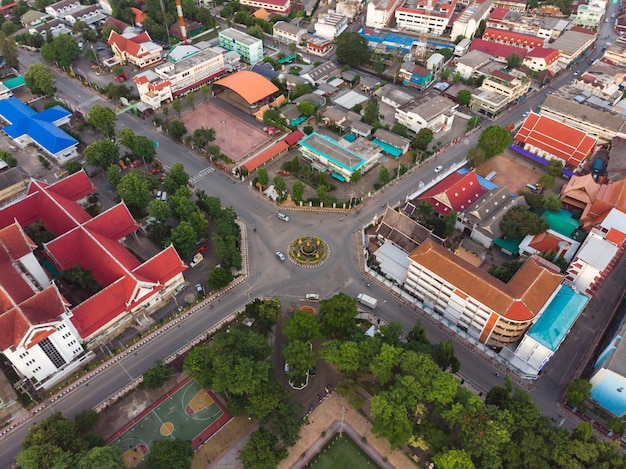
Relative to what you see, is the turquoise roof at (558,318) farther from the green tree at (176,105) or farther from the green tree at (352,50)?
the green tree at (176,105)

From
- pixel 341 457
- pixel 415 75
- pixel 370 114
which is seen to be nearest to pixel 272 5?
pixel 415 75

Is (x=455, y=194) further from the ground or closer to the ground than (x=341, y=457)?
further from the ground

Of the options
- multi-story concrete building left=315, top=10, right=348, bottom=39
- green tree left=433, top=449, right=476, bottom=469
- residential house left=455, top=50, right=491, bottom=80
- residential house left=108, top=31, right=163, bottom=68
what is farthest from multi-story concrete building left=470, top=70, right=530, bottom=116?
residential house left=108, top=31, right=163, bottom=68

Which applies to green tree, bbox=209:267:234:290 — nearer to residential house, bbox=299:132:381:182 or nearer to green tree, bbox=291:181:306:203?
green tree, bbox=291:181:306:203

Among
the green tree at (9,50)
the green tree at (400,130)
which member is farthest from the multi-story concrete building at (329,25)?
the green tree at (9,50)

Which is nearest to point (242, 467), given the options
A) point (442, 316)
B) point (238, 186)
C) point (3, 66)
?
point (442, 316)

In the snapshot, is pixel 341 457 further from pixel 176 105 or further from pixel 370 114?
pixel 176 105
